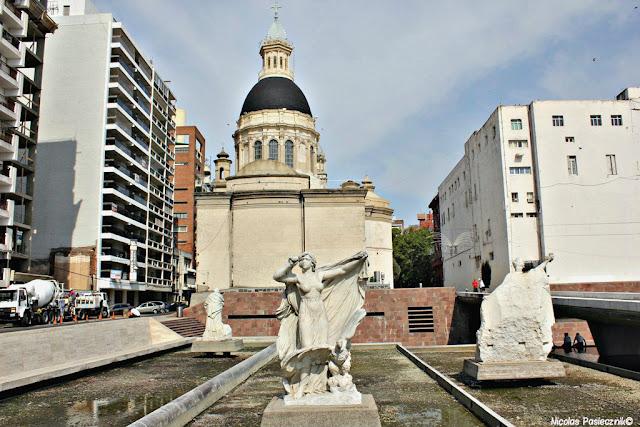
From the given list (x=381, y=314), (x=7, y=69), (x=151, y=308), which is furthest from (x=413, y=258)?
(x=7, y=69)

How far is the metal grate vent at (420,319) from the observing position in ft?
88.2

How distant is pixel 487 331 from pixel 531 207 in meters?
26.9

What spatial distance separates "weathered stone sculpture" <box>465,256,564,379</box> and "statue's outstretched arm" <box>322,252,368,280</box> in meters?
4.56

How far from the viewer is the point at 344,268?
282 inches

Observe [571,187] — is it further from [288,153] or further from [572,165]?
[288,153]

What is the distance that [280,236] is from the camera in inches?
1321

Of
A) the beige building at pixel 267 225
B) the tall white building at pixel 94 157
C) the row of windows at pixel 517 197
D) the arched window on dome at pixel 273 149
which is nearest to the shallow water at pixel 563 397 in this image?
→ the beige building at pixel 267 225

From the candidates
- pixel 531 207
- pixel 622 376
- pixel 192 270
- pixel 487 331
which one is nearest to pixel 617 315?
pixel 622 376

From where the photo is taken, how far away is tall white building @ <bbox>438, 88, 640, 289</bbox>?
3412 centimetres

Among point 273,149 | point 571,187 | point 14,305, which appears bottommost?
point 14,305

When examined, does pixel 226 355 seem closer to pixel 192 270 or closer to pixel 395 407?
pixel 395 407

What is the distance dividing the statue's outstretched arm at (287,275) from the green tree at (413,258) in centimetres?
5337

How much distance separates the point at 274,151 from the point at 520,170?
65.0 ft

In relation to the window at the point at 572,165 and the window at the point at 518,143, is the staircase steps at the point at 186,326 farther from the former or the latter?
the window at the point at 572,165
